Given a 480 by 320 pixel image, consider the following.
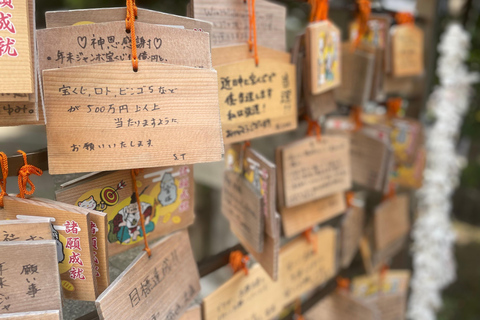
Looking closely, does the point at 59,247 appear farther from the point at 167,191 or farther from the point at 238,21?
the point at 238,21

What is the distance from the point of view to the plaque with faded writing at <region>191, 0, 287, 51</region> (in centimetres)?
59

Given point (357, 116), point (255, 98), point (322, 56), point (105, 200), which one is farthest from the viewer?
point (357, 116)

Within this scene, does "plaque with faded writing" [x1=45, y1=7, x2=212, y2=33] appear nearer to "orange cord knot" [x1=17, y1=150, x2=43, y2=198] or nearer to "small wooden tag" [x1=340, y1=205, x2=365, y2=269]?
"orange cord knot" [x1=17, y1=150, x2=43, y2=198]

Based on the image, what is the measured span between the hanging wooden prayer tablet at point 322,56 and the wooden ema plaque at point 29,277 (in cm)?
56

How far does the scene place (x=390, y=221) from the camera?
128cm

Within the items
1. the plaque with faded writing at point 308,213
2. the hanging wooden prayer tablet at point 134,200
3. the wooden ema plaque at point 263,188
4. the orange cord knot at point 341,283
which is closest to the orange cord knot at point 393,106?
the plaque with faded writing at point 308,213

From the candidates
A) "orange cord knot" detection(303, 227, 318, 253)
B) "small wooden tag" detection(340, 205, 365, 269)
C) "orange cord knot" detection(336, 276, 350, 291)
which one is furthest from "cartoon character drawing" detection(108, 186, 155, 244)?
"orange cord knot" detection(336, 276, 350, 291)

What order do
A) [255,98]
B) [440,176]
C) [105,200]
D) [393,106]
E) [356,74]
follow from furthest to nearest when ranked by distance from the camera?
[440,176]
[393,106]
[356,74]
[255,98]
[105,200]

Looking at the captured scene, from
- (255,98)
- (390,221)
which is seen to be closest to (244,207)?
Answer: (255,98)

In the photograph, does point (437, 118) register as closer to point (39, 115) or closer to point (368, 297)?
point (368, 297)

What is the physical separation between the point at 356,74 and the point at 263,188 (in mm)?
509

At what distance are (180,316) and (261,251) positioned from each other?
189 millimetres

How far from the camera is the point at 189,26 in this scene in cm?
52

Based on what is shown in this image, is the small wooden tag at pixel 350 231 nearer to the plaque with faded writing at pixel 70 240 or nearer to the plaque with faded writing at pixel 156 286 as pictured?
the plaque with faded writing at pixel 156 286
